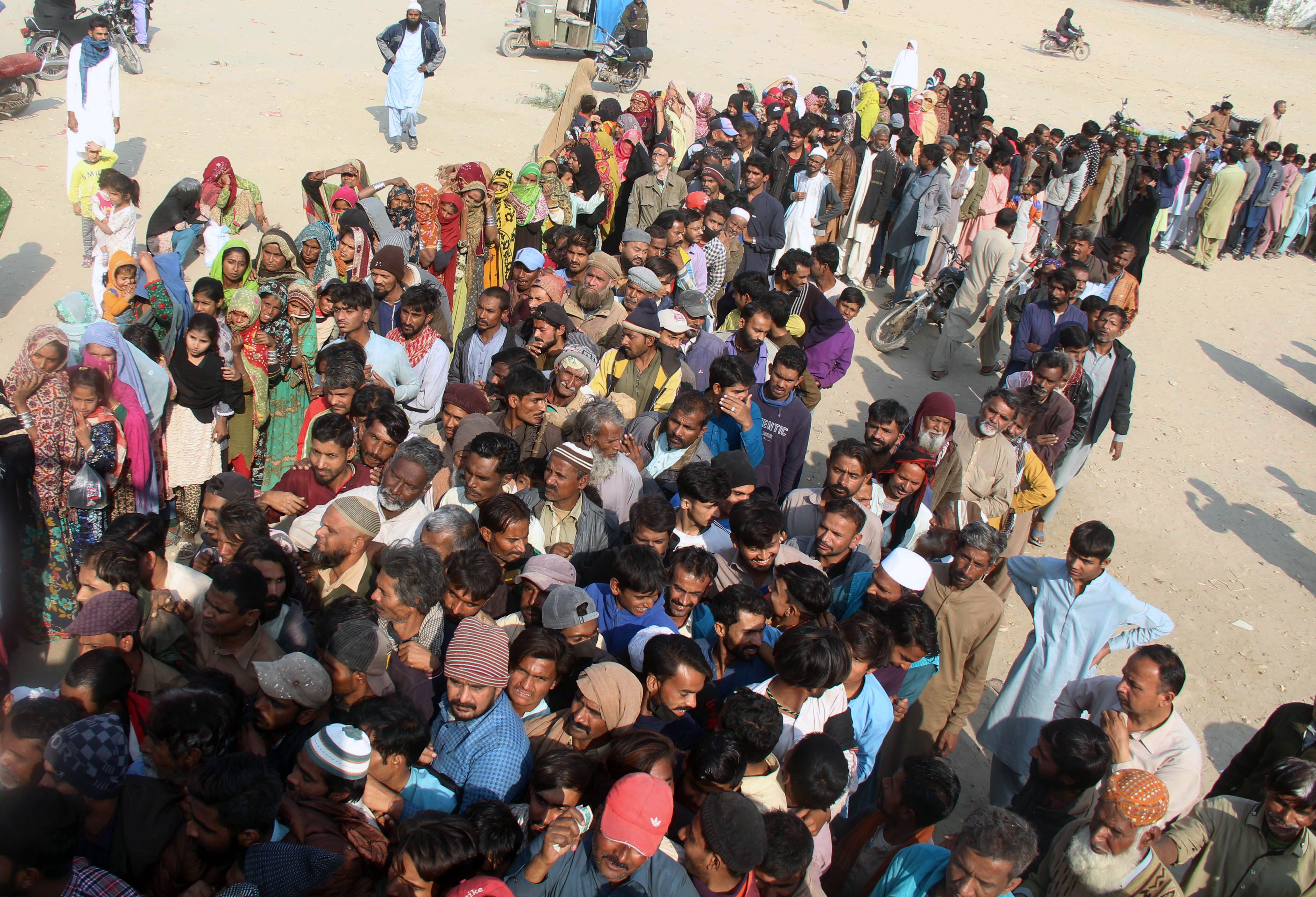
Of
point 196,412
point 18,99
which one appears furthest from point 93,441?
point 18,99

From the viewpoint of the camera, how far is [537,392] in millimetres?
4695

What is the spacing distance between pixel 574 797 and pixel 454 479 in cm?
209

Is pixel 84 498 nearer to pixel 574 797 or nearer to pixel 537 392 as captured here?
pixel 537 392

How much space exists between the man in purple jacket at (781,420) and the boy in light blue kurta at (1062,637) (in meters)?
1.57

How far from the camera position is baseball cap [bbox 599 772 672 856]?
96.9 inches

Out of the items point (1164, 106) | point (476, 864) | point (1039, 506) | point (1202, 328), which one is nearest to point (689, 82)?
point (1202, 328)

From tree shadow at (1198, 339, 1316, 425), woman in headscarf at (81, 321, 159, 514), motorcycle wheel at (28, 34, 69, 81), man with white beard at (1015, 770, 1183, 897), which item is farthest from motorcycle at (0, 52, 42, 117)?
tree shadow at (1198, 339, 1316, 425)

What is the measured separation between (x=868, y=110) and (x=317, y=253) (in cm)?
1072

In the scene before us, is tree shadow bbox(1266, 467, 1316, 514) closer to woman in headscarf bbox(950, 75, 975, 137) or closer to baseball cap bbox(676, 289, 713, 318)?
baseball cap bbox(676, 289, 713, 318)

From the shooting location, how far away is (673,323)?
5.65 m

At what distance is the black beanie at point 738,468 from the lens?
464 centimetres

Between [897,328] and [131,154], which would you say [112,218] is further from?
[897,328]

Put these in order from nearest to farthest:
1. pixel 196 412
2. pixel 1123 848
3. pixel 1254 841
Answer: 1. pixel 1123 848
2. pixel 1254 841
3. pixel 196 412

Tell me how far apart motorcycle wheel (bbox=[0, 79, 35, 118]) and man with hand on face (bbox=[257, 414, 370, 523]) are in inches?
403
